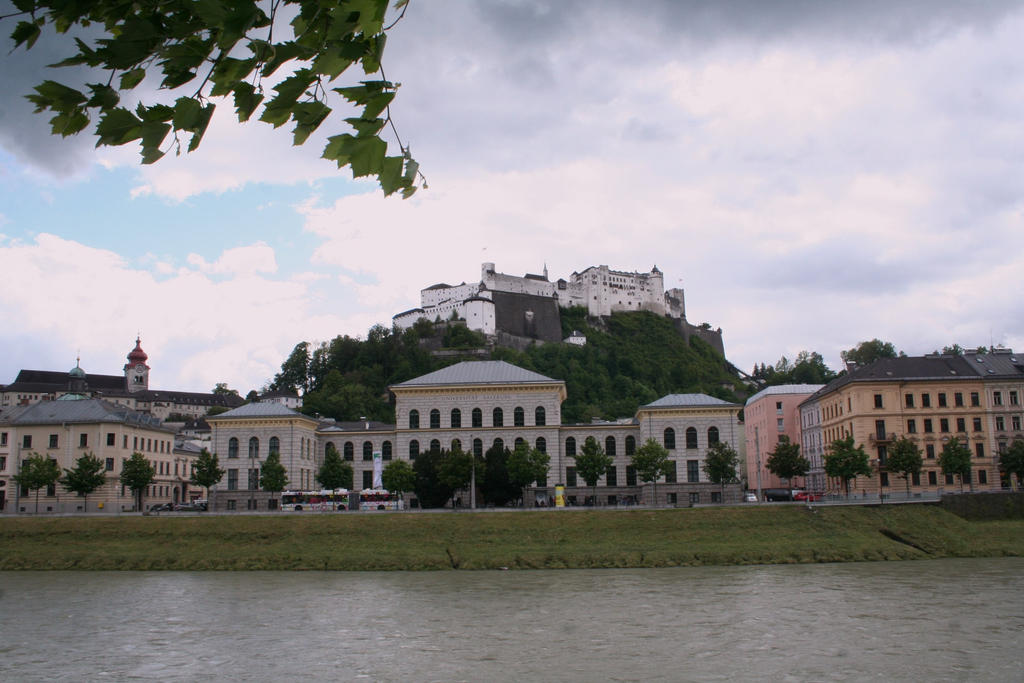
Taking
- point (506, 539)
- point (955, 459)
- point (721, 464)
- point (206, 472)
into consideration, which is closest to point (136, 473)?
point (206, 472)

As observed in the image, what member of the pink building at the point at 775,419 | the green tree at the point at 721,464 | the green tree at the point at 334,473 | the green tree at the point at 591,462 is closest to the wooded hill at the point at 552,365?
the pink building at the point at 775,419

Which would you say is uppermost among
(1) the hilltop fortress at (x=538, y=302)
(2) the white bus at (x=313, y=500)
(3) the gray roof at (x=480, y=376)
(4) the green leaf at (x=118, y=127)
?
(1) the hilltop fortress at (x=538, y=302)

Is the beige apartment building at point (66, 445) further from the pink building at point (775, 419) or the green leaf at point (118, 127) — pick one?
the green leaf at point (118, 127)

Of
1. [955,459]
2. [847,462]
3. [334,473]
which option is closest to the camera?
[847,462]

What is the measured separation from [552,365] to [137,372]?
→ 77.7 metres

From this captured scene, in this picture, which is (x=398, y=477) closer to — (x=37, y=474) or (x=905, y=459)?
(x=37, y=474)

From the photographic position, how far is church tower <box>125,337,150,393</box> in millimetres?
157875

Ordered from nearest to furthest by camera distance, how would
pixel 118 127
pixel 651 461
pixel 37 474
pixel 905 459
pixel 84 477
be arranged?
pixel 118 127, pixel 905 459, pixel 37 474, pixel 651 461, pixel 84 477

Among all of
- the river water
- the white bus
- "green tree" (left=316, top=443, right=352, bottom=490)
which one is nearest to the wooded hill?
"green tree" (left=316, top=443, right=352, bottom=490)

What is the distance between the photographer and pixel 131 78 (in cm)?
485

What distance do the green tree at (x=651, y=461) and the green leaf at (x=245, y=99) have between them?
58.3 meters

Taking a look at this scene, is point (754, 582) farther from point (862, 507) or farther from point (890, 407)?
point (890, 407)

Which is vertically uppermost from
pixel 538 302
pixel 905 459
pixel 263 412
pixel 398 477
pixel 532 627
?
pixel 538 302

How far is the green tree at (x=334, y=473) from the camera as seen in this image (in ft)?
220
